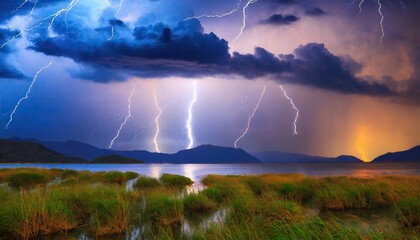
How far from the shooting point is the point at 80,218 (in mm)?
16328

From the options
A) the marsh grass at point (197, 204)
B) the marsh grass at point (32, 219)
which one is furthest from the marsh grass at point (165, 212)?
the marsh grass at point (32, 219)

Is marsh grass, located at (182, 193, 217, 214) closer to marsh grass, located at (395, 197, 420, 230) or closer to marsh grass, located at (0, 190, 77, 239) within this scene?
marsh grass, located at (0, 190, 77, 239)

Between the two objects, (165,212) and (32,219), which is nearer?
(32,219)

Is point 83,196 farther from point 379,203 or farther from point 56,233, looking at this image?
point 379,203

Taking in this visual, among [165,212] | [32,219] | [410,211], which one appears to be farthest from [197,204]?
[410,211]

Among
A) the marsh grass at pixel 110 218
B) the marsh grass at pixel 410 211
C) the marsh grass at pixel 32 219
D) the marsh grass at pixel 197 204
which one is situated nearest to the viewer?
the marsh grass at pixel 32 219

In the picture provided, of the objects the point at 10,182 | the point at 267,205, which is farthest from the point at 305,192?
the point at 10,182

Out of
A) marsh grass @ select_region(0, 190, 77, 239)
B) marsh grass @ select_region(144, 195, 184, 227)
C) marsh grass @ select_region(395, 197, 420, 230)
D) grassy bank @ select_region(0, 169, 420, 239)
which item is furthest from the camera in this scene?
marsh grass @ select_region(395, 197, 420, 230)

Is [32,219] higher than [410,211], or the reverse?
[410,211]

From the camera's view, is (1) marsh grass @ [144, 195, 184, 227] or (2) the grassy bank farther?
(1) marsh grass @ [144, 195, 184, 227]

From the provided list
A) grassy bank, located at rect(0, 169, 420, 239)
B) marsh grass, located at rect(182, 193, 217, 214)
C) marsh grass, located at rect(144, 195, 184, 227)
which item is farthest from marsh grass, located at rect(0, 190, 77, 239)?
marsh grass, located at rect(182, 193, 217, 214)

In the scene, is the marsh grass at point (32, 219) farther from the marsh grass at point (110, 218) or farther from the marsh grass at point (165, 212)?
the marsh grass at point (165, 212)

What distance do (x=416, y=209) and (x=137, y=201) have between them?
13788mm

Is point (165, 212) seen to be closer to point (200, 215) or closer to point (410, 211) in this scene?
point (200, 215)
